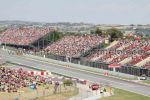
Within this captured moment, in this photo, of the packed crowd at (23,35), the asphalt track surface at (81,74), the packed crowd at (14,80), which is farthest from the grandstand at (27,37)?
the packed crowd at (14,80)

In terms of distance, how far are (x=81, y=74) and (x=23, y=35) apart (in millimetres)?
70777

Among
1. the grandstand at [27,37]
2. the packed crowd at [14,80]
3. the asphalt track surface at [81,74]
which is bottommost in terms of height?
the asphalt track surface at [81,74]

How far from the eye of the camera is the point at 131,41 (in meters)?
A: 118

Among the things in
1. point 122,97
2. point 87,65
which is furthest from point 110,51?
point 122,97

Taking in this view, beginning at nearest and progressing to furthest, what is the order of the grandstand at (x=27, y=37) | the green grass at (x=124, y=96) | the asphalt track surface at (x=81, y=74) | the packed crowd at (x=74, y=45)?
the green grass at (x=124, y=96), the asphalt track surface at (x=81, y=74), the packed crowd at (x=74, y=45), the grandstand at (x=27, y=37)

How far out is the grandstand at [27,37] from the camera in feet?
490

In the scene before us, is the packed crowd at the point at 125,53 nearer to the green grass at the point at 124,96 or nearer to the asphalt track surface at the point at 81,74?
the asphalt track surface at the point at 81,74

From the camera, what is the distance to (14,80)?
260 feet

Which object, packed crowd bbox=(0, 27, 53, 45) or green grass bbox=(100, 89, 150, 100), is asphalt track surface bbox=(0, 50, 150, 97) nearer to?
green grass bbox=(100, 89, 150, 100)

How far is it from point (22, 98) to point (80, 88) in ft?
39.6

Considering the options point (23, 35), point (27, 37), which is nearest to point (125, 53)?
point (27, 37)

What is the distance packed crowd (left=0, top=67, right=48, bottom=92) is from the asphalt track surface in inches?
427

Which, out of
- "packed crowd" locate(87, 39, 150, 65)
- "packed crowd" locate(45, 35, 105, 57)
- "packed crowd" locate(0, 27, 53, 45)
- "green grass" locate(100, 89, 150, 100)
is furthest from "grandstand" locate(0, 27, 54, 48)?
"green grass" locate(100, 89, 150, 100)

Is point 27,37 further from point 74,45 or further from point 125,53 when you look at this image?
point 125,53
